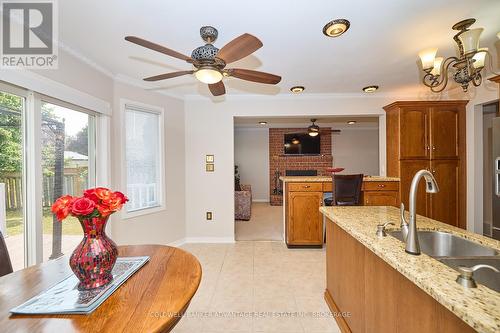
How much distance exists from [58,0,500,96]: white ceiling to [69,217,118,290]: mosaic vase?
1.50m

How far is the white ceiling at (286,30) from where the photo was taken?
63.1 inches

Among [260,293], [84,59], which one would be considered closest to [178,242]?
[260,293]

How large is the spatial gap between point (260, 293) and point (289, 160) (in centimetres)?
539

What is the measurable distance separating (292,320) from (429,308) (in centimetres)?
127

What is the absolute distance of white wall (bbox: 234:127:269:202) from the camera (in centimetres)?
737

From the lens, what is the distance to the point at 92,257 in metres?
0.97

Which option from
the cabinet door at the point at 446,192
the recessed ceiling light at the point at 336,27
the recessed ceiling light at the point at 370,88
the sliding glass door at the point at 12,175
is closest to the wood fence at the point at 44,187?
the sliding glass door at the point at 12,175

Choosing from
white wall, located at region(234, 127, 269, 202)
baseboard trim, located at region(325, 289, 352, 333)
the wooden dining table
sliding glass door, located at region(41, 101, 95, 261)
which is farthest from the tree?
white wall, located at region(234, 127, 269, 202)

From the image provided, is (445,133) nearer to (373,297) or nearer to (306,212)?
(306,212)

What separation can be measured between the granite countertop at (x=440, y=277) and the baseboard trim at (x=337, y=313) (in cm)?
77

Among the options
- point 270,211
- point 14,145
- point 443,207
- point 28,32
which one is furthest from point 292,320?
point 270,211

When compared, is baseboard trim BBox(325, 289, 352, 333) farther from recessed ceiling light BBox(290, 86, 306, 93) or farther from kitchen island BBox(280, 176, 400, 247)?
recessed ceiling light BBox(290, 86, 306, 93)

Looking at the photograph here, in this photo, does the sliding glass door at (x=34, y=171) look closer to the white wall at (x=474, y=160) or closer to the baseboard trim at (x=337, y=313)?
the baseboard trim at (x=337, y=313)

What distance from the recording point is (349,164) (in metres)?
7.38
